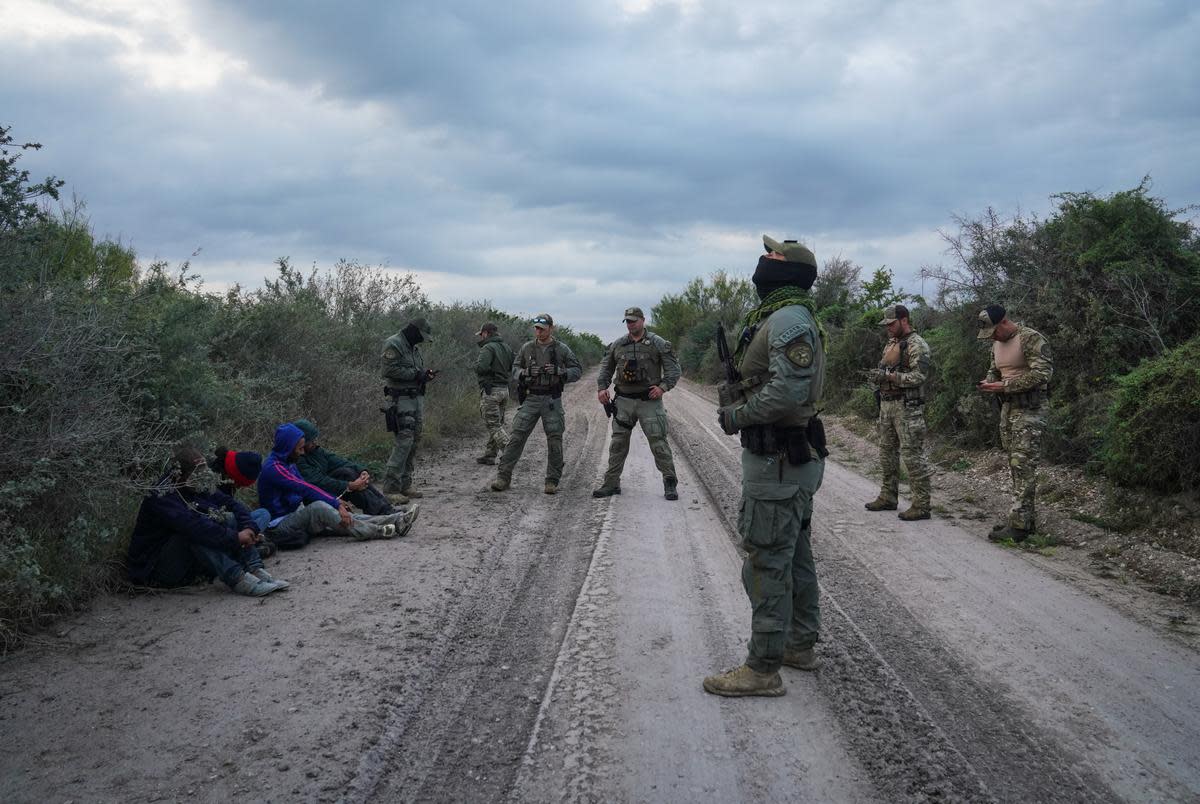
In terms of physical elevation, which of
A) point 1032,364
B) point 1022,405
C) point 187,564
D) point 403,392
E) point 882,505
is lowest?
point 187,564

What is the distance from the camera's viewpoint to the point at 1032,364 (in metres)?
6.76

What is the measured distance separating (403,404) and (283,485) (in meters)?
2.20

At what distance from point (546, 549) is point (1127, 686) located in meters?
4.16

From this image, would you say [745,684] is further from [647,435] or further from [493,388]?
[493,388]

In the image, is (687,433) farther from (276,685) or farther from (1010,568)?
(276,685)

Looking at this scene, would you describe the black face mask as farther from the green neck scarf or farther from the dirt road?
the green neck scarf

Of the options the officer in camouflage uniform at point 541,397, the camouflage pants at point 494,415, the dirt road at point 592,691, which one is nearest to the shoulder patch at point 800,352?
the dirt road at point 592,691

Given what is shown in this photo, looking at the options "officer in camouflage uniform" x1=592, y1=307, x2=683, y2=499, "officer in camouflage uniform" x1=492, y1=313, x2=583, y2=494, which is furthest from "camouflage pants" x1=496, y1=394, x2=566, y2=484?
"officer in camouflage uniform" x1=592, y1=307, x2=683, y2=499

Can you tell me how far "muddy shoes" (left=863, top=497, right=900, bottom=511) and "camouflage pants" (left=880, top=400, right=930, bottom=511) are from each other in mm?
→ 25

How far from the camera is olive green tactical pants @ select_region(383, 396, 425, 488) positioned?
8.59m

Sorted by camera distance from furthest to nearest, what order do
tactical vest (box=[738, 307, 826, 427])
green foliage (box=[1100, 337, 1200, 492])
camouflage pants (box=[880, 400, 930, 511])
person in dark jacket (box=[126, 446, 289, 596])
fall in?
camouflage pants (box=[880, 400, 930, 511]), green foliage (box=[1100, 337, 1200, 492]), person in dark jacket (box=[126, 446, 289, 596]), tactical vest (box=[738, 307, 826, 427])

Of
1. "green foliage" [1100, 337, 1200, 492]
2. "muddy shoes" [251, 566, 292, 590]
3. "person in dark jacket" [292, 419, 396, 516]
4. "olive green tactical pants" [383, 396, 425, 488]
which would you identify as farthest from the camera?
"olive green tactical pants" [383, 396, 425, 488]

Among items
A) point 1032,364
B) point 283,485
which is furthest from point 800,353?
point 283,485

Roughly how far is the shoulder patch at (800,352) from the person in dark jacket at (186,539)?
156 inches
